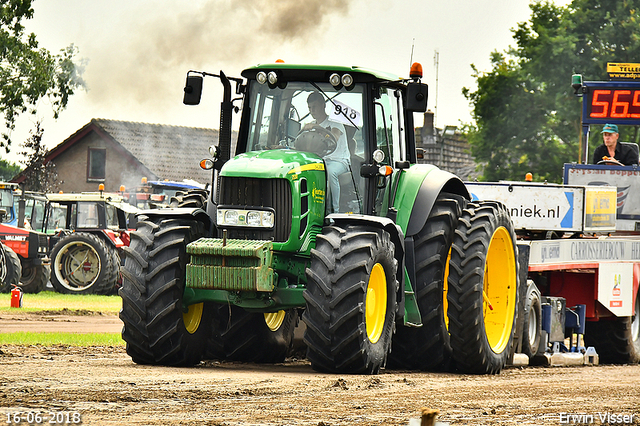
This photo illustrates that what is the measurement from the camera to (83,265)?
25547 mm

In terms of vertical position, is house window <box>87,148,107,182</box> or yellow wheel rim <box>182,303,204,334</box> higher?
house window <box>87,148,107,182</box>

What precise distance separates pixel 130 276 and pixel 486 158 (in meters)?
36.0

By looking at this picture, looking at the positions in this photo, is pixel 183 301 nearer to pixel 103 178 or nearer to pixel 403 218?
pixel 403 218

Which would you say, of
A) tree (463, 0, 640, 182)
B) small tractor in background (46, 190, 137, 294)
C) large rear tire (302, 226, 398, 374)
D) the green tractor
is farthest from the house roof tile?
large rear tire (302, 226, 398, 374)

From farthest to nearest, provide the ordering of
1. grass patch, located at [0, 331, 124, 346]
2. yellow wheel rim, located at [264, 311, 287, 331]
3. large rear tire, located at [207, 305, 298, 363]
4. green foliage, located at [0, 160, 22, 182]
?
green foliage, located at [0, 160, 22, 182] → grass patch, located at [0, 331, 124, 346] → yellow wheel rim, located at [264, 311, 287, 331] → large rear tire, located at [207, 305, 298, 363]

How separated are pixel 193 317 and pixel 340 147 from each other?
6.63ft

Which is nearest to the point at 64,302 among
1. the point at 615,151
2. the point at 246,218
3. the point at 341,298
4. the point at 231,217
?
the point at 615,151

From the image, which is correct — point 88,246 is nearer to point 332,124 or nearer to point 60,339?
point 60,339

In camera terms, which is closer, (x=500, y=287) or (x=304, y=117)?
(x=304, y=117)

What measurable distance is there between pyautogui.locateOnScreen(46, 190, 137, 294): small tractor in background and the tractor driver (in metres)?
16.0

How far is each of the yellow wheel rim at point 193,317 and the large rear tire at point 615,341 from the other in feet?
23.1

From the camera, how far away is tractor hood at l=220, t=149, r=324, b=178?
29.5ft

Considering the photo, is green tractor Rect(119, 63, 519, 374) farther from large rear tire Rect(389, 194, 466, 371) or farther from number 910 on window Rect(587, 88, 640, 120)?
number 910 on window Rect(587, 88, 640, 120)

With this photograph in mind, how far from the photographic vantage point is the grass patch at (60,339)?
494 inches
